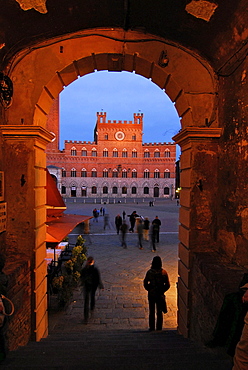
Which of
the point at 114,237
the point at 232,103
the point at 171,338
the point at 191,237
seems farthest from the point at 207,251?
the point at 114,237

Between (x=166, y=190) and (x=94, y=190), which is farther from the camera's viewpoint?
(x=166, y=190)

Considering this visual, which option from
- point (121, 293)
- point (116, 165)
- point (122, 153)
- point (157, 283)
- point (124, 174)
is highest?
point (122, 153)

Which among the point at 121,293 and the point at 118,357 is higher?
the point at 118,357

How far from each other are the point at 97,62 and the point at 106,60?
18cm

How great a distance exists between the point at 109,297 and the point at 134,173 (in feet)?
134

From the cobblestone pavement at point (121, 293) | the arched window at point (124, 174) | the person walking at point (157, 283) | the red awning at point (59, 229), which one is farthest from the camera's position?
the arched window at point (124, 174)

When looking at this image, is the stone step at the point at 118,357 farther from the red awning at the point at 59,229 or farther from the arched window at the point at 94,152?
the arched window at the point at 94,152

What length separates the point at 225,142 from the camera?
12.9 feet

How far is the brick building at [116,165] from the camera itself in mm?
45469

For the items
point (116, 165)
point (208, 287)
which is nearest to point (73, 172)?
point (116, 165)

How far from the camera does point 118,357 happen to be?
2781mm

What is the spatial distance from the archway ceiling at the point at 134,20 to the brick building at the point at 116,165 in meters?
41.9

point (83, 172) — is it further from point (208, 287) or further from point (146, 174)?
point (208, 287)

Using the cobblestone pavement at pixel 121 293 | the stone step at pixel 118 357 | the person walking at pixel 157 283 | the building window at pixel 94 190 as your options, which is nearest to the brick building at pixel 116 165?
the building window at pixel 94 190
